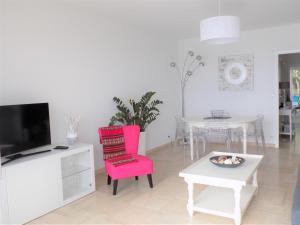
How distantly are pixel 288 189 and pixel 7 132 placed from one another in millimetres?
3279

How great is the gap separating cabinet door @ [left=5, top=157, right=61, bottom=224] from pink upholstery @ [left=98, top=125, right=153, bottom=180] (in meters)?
0.65

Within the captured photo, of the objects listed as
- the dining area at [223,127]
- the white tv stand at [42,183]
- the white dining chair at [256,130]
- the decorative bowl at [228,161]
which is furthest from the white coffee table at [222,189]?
the white dining chair at [256,130]

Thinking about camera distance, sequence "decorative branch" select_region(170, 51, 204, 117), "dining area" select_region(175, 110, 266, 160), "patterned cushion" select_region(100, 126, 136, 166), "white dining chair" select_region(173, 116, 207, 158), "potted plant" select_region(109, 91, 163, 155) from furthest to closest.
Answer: "decorative branch" select_region(170, 51, 204, 117) < "white dining chair" select_region(173, 116, 207, 158) < "dining area" select_region(175, 110, 266, 160) < "potted plant" select_region(109, 91, 163, 155) < "patterned cushion" select_region(100, 126, 136, 166)

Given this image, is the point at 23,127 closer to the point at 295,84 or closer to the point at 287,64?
the point at 287,64

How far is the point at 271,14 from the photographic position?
447cm

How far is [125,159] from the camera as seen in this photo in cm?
354

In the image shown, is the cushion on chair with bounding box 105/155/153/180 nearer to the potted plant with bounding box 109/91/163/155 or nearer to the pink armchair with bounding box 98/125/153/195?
the pink armchair with bounding box 98/125/153/195

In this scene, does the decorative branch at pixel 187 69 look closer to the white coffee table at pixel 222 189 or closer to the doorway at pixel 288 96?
the doorway at pixel 288 96

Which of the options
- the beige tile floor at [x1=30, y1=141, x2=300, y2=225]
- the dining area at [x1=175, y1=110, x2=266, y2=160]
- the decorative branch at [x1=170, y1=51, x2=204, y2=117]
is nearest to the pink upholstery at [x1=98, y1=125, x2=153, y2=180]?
the beige tile floor at [x1=30, y1=141, x2=300, y2=225]

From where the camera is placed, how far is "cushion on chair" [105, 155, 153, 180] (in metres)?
3.30


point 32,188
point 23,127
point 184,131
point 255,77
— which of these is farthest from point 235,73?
point 32,188

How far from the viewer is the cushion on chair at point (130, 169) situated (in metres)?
3.30

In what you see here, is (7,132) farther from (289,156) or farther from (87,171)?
(289,156)

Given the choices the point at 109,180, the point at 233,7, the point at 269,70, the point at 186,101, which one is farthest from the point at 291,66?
the point at 109,180
